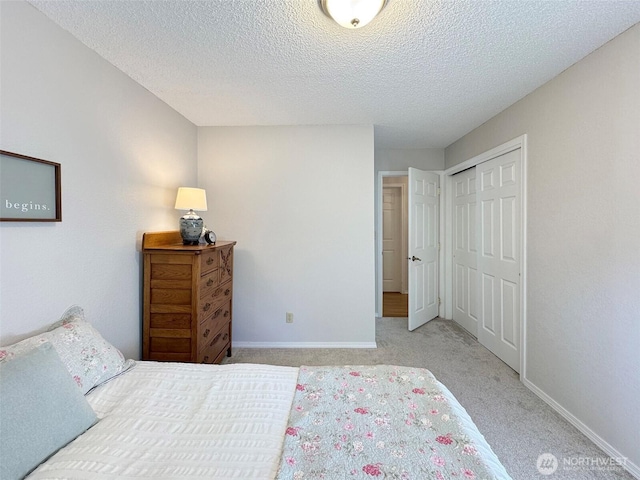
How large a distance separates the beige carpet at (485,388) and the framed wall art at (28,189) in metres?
1.88

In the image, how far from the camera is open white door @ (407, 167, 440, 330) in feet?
10.8

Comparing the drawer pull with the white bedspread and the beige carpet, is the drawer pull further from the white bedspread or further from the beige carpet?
the white bedspread

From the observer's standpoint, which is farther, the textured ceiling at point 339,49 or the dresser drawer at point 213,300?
the dresser drawer at point 213,300

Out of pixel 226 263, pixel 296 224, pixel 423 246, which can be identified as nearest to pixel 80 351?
pixel 226 263

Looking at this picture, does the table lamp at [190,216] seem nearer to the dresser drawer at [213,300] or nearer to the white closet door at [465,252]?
the dresser drawer at [213,300]

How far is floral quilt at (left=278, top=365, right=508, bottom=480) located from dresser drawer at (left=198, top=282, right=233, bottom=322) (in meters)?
1.07

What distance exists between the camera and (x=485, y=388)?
2193mm

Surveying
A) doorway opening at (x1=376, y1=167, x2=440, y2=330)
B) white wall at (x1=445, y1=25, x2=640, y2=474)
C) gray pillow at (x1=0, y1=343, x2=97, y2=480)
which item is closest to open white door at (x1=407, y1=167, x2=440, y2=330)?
doorway opening at (x1=376, y1=167, x2=440, y2=330)

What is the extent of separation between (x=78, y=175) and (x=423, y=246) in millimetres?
3307

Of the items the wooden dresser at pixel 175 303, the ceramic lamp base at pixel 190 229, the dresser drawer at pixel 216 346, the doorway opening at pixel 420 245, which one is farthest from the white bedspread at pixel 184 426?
the doorway opening at pixel 420 245

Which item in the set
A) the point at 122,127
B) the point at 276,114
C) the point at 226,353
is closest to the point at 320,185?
the point at 276,114

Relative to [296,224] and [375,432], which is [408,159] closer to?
[296,224]

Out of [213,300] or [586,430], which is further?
[213,300]

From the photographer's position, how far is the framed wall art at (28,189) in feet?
4.00
